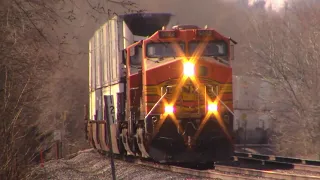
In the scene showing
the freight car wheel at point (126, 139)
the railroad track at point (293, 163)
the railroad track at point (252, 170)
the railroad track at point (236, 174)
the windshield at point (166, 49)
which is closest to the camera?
the railroad track at point (236, 174)

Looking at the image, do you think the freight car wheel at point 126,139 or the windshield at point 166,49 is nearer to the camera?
the windshield at point 166,49

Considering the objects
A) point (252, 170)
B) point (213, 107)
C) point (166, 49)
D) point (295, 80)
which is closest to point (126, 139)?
point (166, 49)

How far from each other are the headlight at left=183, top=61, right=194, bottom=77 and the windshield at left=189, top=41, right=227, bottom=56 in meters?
0.41

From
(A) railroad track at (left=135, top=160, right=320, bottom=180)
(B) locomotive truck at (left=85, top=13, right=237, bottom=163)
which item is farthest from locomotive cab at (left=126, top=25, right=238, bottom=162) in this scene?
(A) railroad track at (left=135, top=160, right=320, bottom=180)

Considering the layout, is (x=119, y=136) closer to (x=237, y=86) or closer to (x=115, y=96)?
(x=115, y=96)

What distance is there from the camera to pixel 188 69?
1427 cm

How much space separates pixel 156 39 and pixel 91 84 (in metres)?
9.43

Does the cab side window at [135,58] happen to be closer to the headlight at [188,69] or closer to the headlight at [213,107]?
the headlight at [188,69]

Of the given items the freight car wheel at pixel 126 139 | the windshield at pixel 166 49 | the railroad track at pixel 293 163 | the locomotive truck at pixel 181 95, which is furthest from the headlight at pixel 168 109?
the railroad track at pixel 293 163

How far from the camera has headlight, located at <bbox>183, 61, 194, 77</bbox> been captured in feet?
46.7

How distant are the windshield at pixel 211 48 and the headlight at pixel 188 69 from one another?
16.2 inches

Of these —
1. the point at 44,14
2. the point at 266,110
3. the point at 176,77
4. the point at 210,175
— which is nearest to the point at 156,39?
the point at 176,77

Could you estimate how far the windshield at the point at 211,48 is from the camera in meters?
14.6

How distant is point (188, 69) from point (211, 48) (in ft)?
2.93
